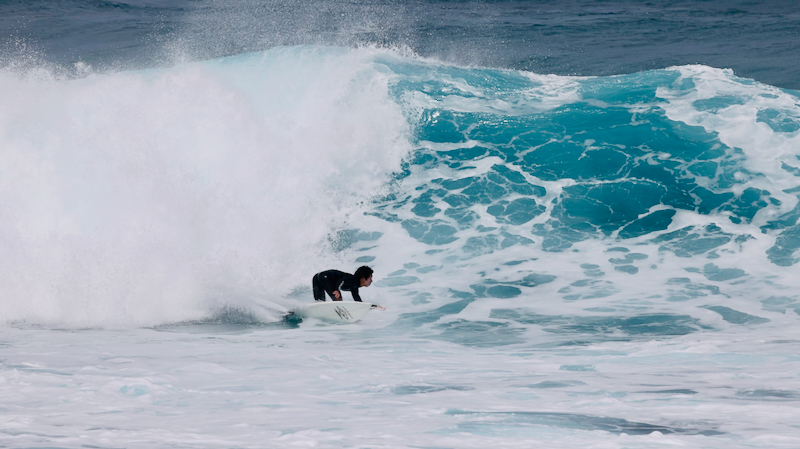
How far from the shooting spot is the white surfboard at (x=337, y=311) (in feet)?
28.7

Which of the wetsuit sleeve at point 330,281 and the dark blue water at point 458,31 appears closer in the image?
the wetsuit sleeve at point 330,281

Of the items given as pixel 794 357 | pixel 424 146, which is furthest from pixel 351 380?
pixel 424 146

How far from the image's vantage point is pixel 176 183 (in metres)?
11.4

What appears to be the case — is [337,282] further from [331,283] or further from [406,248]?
[406,248]

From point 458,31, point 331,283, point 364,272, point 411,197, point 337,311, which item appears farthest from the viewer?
point 458,31

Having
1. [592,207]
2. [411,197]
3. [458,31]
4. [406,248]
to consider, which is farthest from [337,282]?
[458,31]

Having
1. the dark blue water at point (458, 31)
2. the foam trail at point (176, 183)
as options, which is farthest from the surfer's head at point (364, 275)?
the dark blue water at point (458, 31)

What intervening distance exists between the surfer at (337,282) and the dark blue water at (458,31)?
43.9ft

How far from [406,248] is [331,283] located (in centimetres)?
319

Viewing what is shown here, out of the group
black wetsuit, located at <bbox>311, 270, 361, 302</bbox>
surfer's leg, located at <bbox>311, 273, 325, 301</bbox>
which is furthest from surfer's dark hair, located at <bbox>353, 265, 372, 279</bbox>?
surfer's leg, located at <bbox>311, 273, 325, 301</bbox>

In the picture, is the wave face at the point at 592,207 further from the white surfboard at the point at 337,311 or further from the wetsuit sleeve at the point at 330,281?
the wetsuit sleeve at the point at 330,281

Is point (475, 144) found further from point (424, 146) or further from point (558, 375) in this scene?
point (558, 375)

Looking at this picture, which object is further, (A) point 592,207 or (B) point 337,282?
(A) point 592,207

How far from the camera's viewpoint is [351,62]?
58.9 feet
